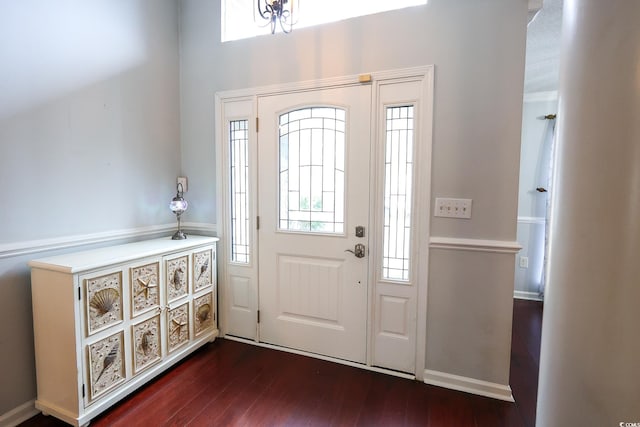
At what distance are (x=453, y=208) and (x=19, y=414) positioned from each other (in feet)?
9.56

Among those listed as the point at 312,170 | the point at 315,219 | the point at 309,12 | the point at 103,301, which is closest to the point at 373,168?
the point at 312,170

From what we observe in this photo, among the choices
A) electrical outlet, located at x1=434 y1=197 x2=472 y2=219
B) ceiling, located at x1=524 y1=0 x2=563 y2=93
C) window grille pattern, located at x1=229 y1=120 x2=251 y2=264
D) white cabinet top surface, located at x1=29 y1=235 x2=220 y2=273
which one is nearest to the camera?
white cabinet top surface, located at x1=29 y1=235 x2=220 y2=273

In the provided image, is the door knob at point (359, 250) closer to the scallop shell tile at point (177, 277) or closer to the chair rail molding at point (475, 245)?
the chair rail molding at point (475, 245)

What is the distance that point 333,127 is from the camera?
229 centimetres

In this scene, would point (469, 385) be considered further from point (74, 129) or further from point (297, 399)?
point (74, 129)

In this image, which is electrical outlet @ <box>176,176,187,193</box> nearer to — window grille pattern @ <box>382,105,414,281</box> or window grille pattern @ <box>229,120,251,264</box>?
window grille pattern @ <box>229,120,251,264</box>

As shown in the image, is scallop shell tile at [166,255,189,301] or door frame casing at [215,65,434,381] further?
scallop shell tile at [166,255,189,301]

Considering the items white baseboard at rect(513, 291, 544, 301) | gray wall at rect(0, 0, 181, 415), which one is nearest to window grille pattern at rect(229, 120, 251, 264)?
gray wall at rect(0, 0, 181, 415)

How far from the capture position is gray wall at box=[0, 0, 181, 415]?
66.6 inches

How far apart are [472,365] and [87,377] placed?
7.80ft

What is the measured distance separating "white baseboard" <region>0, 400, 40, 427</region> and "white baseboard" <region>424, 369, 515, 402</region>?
2489 mm

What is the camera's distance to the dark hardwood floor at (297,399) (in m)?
1.79

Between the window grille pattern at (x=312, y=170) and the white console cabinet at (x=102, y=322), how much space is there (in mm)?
920

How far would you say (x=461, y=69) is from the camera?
1956mm
